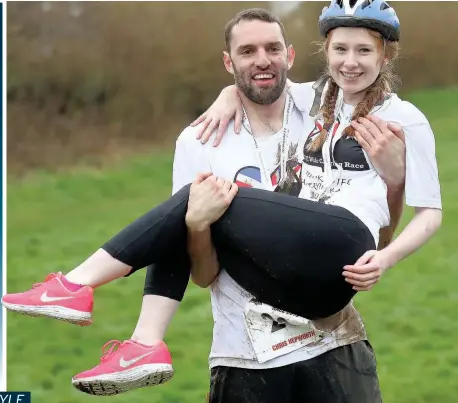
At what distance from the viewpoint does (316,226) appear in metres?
3.21

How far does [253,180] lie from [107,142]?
9461 mm

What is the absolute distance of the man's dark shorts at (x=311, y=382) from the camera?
11.5 feet

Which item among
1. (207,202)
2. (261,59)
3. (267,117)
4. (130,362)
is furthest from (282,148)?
(130,362)

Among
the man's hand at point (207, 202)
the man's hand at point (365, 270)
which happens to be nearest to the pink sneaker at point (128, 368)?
the man's hand at point (207, 202)

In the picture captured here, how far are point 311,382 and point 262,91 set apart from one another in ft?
2.90

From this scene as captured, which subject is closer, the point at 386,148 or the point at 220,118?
the point at 386,148

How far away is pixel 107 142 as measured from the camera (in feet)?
42.4

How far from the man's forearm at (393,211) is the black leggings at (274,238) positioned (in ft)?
0.68

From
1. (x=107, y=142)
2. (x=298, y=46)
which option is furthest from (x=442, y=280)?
(x=107, y=142)

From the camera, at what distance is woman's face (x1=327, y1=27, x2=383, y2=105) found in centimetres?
340

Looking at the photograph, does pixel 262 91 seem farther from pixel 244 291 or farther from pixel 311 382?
pixel 311 382

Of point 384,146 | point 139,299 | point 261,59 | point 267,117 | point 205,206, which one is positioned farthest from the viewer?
point 139,299

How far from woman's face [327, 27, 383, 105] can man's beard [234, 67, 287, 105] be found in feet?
0.78

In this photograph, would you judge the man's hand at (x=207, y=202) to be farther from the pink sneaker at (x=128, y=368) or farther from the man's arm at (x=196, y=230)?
the pink sneaker at (x=128, y=368)
